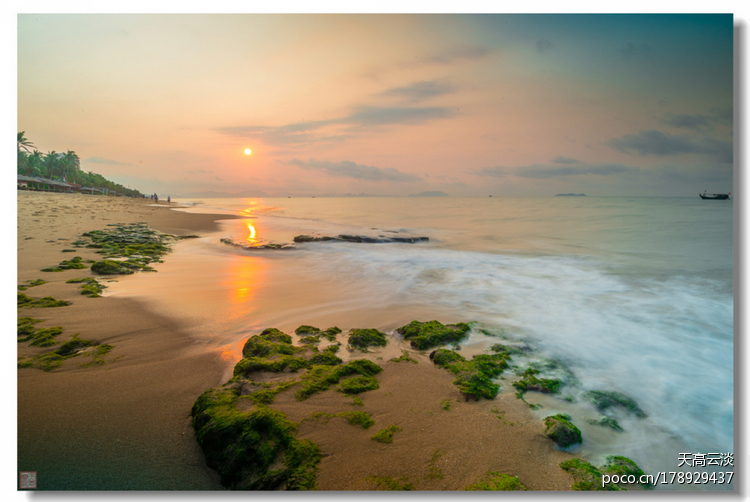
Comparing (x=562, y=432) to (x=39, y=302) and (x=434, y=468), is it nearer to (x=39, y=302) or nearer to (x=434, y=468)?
(x=434, y=468)

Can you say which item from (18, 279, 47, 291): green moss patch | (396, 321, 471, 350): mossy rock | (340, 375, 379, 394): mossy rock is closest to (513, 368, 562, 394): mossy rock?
(396, 321, 471, 350): mossy rock

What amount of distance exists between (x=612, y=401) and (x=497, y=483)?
147cm

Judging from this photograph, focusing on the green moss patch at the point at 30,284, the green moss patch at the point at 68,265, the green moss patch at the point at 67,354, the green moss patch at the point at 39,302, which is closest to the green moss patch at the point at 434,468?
the green moss patch at the point at 67,354

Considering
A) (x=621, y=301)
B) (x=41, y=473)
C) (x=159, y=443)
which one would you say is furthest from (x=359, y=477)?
(x=621, y=301)

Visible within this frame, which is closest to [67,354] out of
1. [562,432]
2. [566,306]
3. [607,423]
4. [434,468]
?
[434,468]

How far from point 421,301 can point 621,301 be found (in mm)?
3159

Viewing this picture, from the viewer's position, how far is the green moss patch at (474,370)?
2.46 meters

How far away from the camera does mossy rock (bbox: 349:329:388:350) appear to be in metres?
3.25

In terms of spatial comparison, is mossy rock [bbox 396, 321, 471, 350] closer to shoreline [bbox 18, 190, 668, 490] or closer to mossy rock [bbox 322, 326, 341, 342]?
shoreline [bbox 18, 190, 668, 490]

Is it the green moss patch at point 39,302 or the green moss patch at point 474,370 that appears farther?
the green moss patch at point 39,302

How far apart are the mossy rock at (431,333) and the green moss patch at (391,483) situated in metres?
1.55

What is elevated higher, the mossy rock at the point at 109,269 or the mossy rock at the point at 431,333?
the mossy rock at the point at 109,269

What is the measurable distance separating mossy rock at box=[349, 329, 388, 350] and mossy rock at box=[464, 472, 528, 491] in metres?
1.61

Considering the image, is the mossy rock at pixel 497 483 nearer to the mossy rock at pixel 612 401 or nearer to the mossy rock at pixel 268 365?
the mossy rock at pixel 612 401
